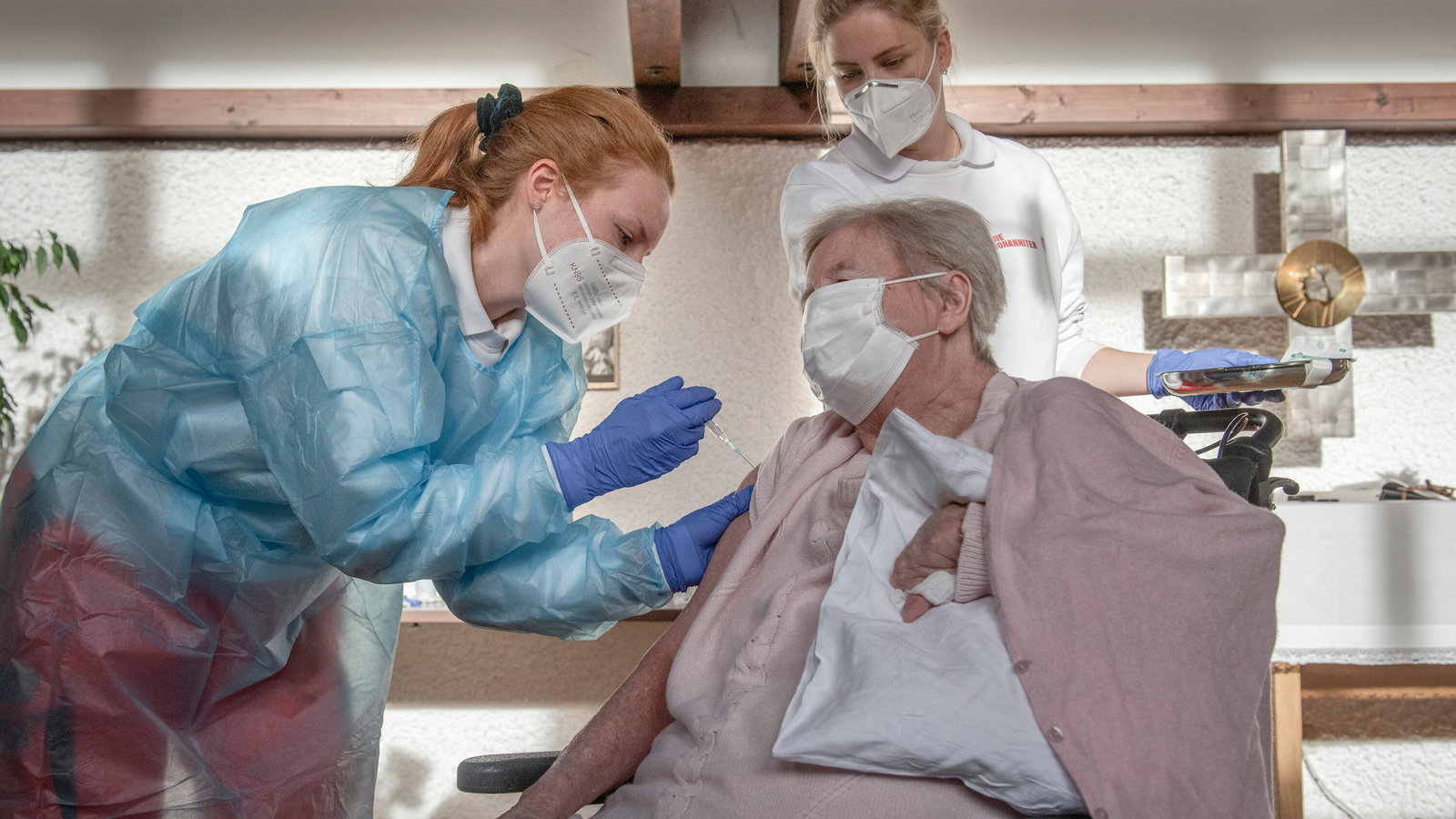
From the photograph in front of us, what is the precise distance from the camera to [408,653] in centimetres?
331

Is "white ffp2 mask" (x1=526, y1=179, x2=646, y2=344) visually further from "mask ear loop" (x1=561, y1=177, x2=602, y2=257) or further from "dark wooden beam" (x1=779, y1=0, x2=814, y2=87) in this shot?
"dark wooden beam" (x1=779, y1=0, x2=814, y2=87)

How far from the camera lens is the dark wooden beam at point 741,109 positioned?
3.23m

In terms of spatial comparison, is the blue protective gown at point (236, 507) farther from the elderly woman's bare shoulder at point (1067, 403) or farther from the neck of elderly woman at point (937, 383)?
the elderly woman's bare shoulder at point (1067, 403)

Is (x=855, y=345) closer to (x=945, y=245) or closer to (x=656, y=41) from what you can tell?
(x=945, y=245)

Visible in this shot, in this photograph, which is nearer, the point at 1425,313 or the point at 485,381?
the point at 485,381

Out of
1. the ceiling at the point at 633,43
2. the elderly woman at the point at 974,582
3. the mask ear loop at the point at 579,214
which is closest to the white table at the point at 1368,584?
the elderly woman at the point at 974,582

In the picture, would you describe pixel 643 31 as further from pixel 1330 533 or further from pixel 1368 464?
pixel 1368 464

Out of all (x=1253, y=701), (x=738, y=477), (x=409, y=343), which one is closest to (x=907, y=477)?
(x=1253, y=701)

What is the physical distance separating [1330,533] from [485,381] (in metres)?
1.89

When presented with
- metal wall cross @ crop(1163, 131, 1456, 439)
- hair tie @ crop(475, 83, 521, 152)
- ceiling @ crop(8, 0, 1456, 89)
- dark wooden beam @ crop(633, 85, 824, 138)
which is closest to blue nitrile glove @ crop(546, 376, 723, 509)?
hair tie @ crop(475, 83, 521, 152)

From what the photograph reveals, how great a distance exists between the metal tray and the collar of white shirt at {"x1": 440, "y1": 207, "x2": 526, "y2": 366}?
42.5 inches

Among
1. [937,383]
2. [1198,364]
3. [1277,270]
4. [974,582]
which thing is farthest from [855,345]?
[1277,270]

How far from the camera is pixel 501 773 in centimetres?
139

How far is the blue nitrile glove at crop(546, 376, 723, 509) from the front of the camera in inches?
58.1
